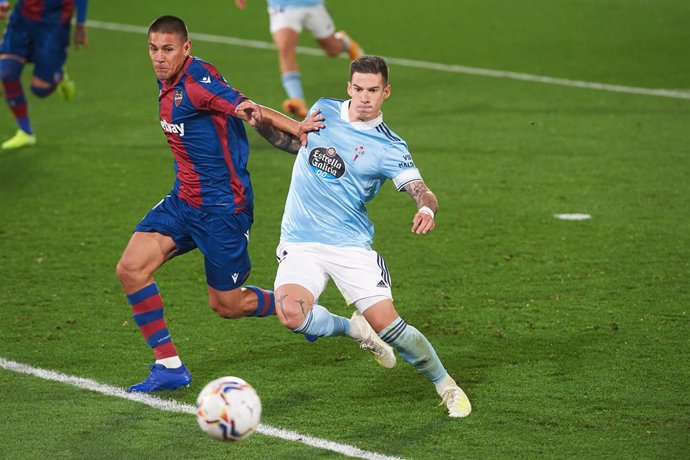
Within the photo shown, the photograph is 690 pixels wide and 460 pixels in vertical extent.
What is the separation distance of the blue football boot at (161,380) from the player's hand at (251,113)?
1.54 meters

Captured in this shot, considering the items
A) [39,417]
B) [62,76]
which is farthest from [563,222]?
[62,76]

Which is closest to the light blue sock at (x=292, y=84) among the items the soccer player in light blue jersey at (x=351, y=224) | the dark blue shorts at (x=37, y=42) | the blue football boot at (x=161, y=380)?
the dark blue shorts at (x=37, y=42)

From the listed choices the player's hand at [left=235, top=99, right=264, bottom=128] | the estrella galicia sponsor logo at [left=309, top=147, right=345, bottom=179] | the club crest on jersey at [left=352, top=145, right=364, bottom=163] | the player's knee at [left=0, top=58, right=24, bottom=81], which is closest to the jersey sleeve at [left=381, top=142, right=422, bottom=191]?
the club crest on jersey at [left=352, top=145, right=364, bottom=163]

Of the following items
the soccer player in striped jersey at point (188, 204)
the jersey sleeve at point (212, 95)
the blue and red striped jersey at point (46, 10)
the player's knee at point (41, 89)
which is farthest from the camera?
the player's knee at point (41, 89)

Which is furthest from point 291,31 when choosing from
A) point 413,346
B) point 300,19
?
point 413,346

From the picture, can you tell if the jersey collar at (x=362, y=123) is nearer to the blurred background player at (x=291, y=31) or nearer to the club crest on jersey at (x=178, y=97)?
the club crest on jersey at (x=178, y=97)

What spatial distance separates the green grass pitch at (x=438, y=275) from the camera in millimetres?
6402

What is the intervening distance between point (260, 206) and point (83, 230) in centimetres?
160

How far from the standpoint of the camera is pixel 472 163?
12141 mm

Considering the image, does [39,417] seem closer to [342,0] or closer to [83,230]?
[83,230]

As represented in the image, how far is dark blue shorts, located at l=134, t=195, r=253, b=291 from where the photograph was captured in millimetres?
6910

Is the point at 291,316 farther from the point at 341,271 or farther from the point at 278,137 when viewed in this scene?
the point at 278,137

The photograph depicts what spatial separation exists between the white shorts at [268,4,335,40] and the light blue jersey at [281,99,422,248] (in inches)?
284

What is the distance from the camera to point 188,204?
22.8 ft
